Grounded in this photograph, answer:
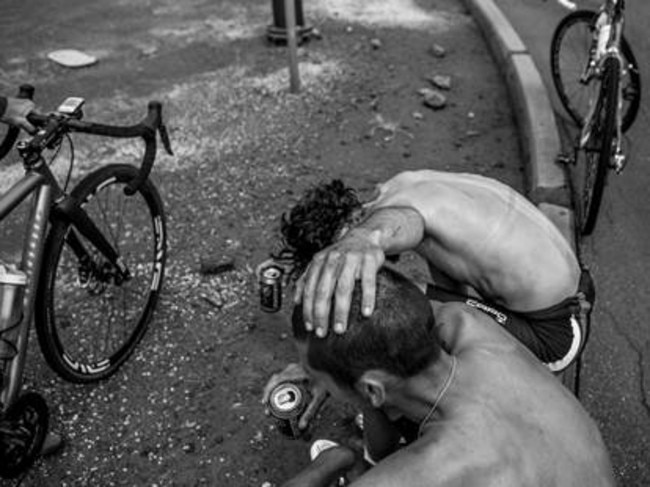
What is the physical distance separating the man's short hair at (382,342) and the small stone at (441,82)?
161 inches

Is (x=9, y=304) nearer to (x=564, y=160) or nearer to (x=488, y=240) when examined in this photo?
(x=488, y=240)

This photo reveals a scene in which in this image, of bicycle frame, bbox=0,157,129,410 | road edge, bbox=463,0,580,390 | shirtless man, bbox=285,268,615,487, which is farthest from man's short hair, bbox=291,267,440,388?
road edge, bbox=463,0,580,390

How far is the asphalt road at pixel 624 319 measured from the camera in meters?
3.01

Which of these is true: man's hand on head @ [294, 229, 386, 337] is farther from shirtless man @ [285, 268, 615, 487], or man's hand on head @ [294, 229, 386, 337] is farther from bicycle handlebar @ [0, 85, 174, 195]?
bicycle handlebar @ [0, 85, 174, 195]

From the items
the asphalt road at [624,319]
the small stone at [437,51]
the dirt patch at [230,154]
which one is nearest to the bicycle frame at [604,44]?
the asphalt road at [624,319]

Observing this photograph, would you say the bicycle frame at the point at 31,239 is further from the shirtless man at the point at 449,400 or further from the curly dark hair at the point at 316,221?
the shirtless man at the point at 449,400

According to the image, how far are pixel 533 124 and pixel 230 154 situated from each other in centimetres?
211

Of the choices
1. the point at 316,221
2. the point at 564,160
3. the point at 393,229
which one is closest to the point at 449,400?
the point at 393,229

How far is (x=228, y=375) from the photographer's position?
133 inches

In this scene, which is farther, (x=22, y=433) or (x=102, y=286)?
(x=102, y=286)

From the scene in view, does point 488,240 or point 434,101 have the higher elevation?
point 488,240

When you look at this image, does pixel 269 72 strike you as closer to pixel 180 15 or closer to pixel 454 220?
pixel 180 15

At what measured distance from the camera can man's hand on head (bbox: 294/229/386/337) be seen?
1809 mm

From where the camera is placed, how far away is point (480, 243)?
2475 mm
